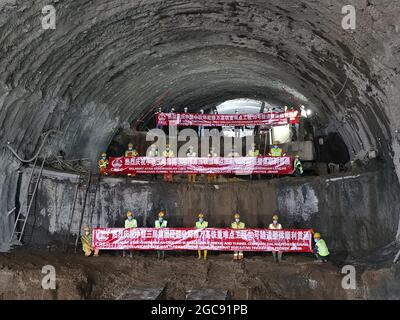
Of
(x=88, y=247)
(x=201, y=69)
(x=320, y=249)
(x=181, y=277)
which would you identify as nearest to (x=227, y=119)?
(x=201, y=69)

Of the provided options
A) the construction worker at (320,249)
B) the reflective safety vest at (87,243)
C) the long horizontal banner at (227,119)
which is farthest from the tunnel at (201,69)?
the long horizontal banner at (227,119)

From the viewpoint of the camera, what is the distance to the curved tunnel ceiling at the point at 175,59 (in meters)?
9.59

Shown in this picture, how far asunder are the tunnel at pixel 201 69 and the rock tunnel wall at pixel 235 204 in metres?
0.04

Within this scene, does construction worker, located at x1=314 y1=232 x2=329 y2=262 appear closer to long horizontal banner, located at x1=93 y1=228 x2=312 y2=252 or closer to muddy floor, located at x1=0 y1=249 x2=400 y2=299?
muddy floor, located at x1=0 y1=249 x2=400 y2=299

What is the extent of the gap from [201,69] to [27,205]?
9735 mm

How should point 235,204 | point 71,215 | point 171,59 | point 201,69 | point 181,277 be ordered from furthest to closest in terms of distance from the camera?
1. point 201,69
2. point 171,59
3. point 235,204
4. point 71,215
5. point 181,277

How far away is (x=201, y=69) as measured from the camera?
18.7m

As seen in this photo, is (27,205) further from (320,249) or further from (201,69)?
(201,69)

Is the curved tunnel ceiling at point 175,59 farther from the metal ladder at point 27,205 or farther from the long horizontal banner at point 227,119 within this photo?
the long horizontal banner at point 227,119

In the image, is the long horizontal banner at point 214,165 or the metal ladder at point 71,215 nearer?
the metal ladder at point 71,215

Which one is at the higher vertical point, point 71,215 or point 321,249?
point 71,215

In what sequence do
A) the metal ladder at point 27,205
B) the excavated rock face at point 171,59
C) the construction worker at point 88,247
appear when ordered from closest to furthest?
the excavated rock face at point 171,59 → the construction worker at point 88,247 → the metal ladder at point 27,205

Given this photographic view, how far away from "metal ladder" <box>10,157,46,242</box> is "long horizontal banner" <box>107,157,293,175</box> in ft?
11.5

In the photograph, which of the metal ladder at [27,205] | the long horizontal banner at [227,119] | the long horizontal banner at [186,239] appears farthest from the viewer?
the long horizontal banner at [227,119]
